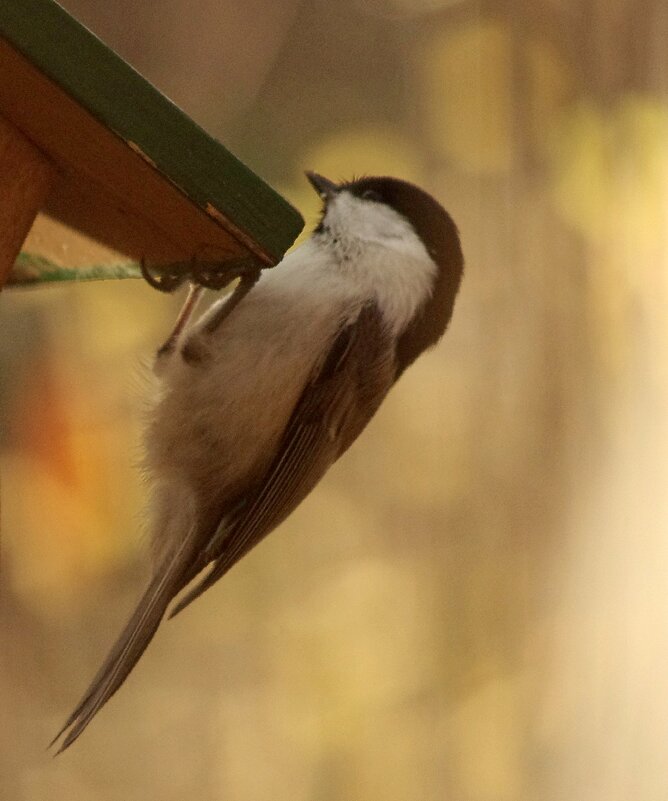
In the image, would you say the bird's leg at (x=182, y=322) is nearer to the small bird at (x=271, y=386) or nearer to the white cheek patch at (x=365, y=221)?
the small bird at (x=271, y=386)

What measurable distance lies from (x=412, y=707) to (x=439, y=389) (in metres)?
0.49

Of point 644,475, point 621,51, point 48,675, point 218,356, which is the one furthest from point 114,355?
point 621,51

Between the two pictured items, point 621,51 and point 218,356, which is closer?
point 218,356

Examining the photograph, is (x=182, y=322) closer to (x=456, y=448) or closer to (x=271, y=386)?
(x=271, y=386)

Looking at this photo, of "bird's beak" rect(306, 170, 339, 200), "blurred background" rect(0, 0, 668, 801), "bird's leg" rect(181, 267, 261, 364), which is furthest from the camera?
"blurred background" rect(0, 0, 668, 801)

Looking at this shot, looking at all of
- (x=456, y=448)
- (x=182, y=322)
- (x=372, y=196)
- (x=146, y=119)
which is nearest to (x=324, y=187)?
(x=372, y=196)

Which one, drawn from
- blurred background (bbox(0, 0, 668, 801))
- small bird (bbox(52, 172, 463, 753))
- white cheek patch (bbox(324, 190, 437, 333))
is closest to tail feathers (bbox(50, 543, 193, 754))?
small bird (bbox(52, 172, 463, 753))

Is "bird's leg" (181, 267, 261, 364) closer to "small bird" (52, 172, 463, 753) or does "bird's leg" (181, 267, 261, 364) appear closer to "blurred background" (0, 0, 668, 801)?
"small bird" (52, 172, 463, 753)

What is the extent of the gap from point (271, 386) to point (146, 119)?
32 cm

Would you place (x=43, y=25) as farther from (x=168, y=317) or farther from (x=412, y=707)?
(x=412, y=707)

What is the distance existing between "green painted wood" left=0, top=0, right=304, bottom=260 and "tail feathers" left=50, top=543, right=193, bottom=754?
1.08 ft

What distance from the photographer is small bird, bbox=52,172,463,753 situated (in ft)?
2.59

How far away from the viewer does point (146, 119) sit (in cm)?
51

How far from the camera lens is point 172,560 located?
824 millimetres
